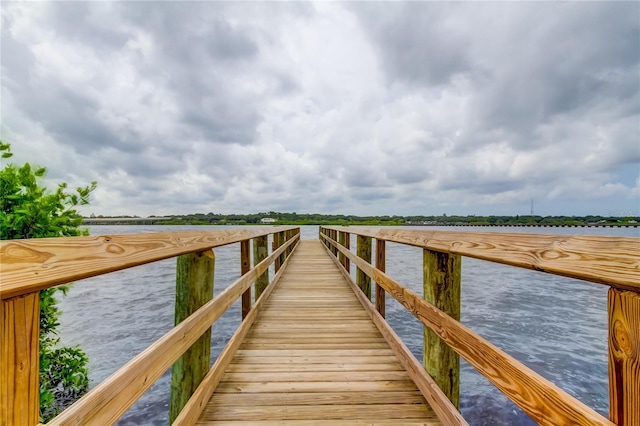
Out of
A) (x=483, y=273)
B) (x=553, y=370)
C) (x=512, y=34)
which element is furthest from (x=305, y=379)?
(x=483, y=273)

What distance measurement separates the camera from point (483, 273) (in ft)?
55.3

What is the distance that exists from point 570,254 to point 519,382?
47cm

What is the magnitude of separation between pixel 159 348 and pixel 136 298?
35.9ft

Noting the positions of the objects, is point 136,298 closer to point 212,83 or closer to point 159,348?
point 159,348

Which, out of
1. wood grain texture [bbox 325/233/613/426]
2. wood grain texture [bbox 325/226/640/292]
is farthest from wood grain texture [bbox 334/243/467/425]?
wood grain texture [bbox 325/226/640/292]

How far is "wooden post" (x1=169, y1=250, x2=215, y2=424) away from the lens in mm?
1878

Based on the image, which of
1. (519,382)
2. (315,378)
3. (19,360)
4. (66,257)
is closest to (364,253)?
(315,378)

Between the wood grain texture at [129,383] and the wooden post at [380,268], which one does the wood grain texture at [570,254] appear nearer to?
the wood grain texture at [129,383]

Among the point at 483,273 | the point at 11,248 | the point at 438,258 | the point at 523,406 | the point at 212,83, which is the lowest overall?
the point at 483,273

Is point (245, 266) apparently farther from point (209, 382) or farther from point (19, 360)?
point (19, 360)

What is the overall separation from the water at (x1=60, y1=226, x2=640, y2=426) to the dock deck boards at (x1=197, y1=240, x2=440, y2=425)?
1280 millimetres

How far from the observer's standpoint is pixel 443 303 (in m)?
1.82

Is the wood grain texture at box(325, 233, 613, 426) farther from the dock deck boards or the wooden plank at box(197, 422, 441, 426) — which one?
the dock deck boards

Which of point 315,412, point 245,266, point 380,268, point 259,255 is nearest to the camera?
point 315,412
